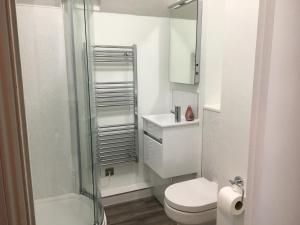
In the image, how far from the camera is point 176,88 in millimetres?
2562

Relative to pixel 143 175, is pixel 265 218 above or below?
above

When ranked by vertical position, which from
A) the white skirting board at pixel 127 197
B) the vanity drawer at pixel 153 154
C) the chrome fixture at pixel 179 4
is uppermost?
the chrome fixture at pixel 179 4

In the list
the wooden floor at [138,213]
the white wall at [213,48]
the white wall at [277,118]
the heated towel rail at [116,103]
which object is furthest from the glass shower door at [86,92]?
the white wall at [277,118]

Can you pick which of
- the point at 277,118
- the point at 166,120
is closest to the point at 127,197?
the point at 166,120

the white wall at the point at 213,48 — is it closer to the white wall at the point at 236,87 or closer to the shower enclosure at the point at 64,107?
the white wall at the point at 236,87

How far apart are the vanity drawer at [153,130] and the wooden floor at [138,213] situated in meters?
0.79

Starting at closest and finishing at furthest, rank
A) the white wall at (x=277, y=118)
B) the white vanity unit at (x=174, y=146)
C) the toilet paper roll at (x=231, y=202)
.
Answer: the white wall at (x=277, y=118), the toilet paper roll at (x=231, y=202), the white vanity unit at (x=174, y=146)

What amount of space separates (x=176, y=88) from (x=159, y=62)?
333 millimetres

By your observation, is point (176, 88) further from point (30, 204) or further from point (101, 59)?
point (30, 204)

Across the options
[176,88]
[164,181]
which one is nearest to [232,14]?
[176,88]

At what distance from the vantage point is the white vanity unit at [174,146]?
216 cm

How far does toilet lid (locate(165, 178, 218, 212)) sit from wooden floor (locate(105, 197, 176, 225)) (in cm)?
52

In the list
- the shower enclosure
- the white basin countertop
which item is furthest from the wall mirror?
Answer: the shower enclosure

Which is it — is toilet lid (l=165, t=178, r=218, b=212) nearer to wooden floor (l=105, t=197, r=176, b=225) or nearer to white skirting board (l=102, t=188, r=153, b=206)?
wooden floor (l=105, t=197, r=176, b=225)
